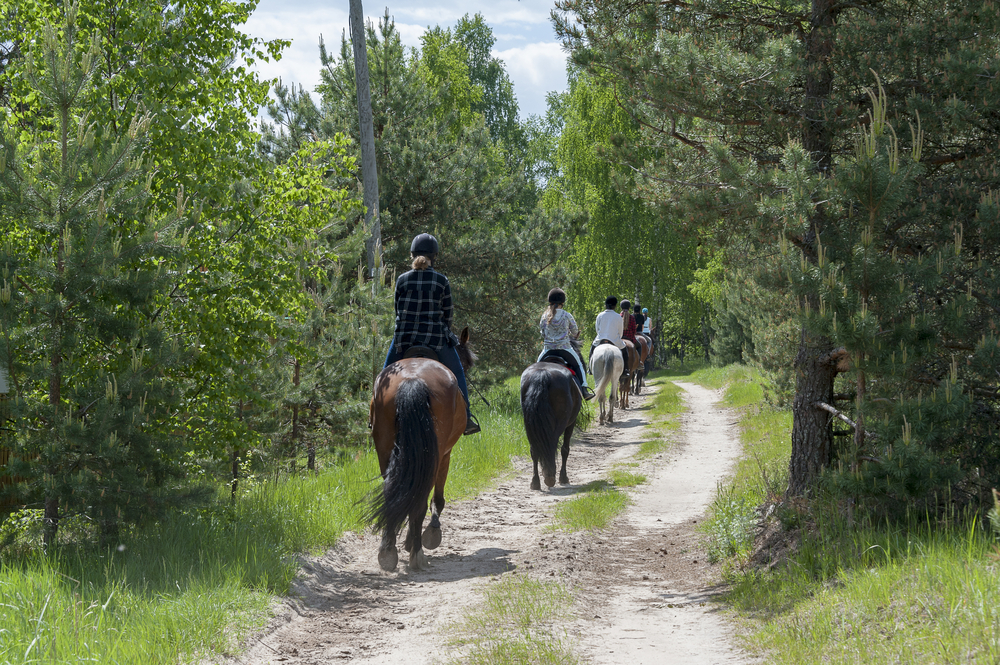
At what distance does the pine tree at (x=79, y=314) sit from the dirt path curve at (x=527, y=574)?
1.56 m

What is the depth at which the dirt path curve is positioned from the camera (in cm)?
459

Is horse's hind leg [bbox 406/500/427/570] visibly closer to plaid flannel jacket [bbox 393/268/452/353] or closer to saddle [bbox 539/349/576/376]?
plaid flannel jacket [bbox 393/268/452/353]

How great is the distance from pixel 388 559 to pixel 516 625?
1781 mm

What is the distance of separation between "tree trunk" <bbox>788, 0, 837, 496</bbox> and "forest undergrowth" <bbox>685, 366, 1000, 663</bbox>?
1.47 feet

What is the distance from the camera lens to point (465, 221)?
1611cm

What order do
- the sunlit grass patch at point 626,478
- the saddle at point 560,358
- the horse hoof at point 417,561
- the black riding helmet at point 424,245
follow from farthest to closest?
the saddle at point 560,358 → the sunlit grass patch at point 626,478 → the black riding helmet at point 424,245 → the horse hoof at point 417,561

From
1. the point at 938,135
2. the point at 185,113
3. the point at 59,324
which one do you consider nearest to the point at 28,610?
the point at 59,324

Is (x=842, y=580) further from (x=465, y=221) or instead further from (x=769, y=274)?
(x=465, y=221)

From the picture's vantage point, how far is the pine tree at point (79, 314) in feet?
17.7

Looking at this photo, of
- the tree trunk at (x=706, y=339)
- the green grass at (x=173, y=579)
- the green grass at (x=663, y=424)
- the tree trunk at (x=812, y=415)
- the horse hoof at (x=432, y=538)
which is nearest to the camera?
the green grass at (x=173, y=579)

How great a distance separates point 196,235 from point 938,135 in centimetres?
585

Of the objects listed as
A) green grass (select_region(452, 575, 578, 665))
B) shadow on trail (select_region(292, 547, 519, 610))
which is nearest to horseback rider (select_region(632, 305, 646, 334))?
shadow on trail (select_region(292, 547, 519, 610))

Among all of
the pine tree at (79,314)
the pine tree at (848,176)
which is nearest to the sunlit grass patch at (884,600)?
the pine tree at (848,176)

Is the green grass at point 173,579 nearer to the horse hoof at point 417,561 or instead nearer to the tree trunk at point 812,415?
the horse hoof at point 417,561
